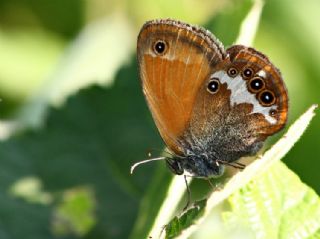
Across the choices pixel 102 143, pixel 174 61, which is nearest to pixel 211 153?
pixel 174 61

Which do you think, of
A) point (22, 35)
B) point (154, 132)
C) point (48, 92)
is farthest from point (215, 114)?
point (22, 35)

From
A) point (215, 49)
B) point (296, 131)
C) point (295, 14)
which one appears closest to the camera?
Answer: point (296, 131)

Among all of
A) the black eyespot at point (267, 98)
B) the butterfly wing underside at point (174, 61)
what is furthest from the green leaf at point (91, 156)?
the black eyespot at point (267, 98)

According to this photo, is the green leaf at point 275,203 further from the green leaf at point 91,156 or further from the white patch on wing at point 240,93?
the green leaf at point 91,156

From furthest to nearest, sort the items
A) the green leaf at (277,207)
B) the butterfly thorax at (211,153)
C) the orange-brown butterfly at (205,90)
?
1. the butterfly thorax at (211,153)
2. the orange-brown butterfly at (205,90)
3. the green leaf at (277,207)

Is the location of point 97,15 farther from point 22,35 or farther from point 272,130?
point 272,130

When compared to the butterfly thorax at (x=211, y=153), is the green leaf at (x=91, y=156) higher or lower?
higher

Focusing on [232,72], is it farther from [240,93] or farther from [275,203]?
[275,203]
